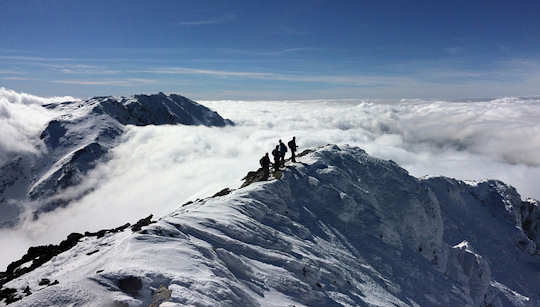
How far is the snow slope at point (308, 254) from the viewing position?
1433 cm

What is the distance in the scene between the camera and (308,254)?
25.1 meters

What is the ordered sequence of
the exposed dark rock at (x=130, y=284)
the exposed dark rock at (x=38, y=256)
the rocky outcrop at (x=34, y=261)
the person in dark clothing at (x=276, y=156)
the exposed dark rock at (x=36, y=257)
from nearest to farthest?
the exposed dark rock at (x=130, y=284) < the rocky outcrop at (x=34, y=261) < the exposed dark rock at (x=38, y=256) < the exposed dark rock at (x=36, y=257) < the person in dark clothing at (x=276, y=156)

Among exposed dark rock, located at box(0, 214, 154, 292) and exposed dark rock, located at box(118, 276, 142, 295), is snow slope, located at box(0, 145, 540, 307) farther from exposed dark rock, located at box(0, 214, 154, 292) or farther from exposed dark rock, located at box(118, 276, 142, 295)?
exposed dark rock, located at box(0, 214, 154, 292)

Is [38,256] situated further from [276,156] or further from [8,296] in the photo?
[276,156]

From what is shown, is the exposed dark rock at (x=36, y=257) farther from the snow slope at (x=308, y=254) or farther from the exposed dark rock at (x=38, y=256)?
the snow slope at (x=308, y=254)

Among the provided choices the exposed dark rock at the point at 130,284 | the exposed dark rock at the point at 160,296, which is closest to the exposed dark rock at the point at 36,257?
the exposed dark rock at the point at 130,284

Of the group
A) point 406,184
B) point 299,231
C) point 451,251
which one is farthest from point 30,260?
point 451,251

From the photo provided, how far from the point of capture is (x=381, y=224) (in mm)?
35625

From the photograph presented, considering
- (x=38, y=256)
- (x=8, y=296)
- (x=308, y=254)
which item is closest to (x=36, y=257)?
(x=38, y=256)

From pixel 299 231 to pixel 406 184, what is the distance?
20985 mm

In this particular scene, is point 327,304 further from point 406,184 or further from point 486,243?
point 486,243

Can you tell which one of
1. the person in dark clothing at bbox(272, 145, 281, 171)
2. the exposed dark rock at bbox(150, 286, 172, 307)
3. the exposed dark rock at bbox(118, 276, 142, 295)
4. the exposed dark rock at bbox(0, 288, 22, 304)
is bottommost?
the exposed dark rock at bbox(0, 288, 22, 304)

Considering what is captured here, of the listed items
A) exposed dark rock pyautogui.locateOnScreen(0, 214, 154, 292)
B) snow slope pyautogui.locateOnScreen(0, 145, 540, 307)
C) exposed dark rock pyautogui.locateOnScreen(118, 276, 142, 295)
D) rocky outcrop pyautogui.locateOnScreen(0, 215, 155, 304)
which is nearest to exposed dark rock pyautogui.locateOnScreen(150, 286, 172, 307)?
snow slope pyautogui.locateOnScreen(0, 145, 540, 307)

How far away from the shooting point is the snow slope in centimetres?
1433
